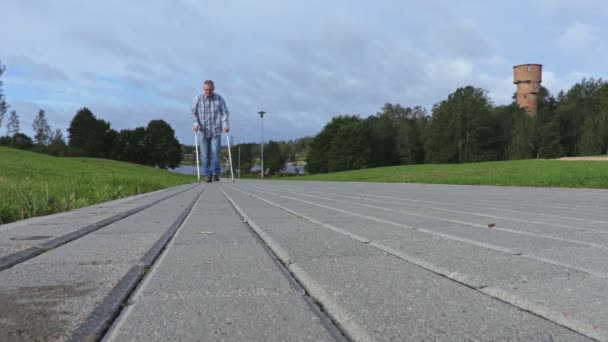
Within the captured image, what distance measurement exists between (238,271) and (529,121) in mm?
72021

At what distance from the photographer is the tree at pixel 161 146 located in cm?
8694

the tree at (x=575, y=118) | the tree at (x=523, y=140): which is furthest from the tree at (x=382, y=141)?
the tree at (x=575, y=118)

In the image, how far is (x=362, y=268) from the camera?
1.78 m

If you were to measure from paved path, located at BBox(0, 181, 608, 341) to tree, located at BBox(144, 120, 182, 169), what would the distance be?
88.9m

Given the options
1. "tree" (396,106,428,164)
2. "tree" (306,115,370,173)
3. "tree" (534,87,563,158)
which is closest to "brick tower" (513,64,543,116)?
"tree" (534,87,563,158)

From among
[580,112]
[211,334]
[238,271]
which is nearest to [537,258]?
[238,271]

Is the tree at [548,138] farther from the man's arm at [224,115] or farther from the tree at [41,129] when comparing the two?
the tree at [41,129]

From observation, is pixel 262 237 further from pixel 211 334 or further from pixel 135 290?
pixel 211 334

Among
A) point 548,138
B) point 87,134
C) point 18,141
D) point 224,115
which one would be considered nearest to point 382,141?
point 548,138

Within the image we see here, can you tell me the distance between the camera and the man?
12.8m

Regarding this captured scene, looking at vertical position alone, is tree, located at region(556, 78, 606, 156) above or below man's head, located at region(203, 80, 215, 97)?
above

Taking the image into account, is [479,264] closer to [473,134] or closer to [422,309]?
[422,309]

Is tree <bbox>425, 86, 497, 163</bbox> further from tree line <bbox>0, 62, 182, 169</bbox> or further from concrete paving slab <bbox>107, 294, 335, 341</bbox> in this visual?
concrete paving slab <bbox>107, 294, 335, 341</bbox>

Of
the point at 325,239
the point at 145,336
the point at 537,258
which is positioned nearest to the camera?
the point at 145,336
